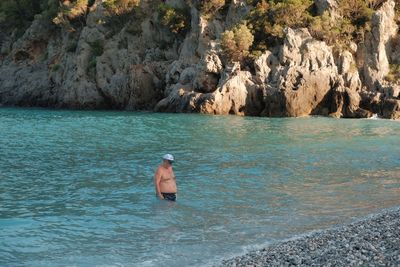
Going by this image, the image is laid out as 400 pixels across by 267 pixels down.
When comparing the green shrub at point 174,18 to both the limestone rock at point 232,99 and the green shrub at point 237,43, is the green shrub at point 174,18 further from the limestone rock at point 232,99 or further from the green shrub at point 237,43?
the limestone rock at point 232,99

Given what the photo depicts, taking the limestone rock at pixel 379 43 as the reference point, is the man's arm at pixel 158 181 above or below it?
below

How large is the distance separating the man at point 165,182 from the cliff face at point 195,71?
1287 inches

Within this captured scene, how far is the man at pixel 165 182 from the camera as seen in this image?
45.2 ft

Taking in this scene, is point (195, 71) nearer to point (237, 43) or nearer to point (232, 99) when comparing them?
point (237, 43)

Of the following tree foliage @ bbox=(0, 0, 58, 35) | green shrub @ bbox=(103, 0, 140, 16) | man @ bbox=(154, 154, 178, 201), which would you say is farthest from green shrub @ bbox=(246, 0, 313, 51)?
tree foliage @ bbox=(0, 0, 58, 35)

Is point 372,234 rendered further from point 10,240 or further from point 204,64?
point 204,64

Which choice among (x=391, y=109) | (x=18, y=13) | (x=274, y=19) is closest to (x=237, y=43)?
(x=274, y=19)

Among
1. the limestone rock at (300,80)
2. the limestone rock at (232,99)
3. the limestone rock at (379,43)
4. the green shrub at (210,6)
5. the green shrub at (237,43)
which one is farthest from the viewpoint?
Result: the green shrub at (210,6)

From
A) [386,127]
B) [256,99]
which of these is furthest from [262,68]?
[386,127]

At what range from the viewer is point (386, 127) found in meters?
36.5

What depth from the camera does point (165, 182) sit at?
14.0 metres

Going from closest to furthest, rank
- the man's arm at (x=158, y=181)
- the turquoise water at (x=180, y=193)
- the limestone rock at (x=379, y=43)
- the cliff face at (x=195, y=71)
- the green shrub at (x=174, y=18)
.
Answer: the turquoise water at (x=180, y=193) → the man's arm at (x=158, y=181) → the cliff face at (x=195, y=71) → the limestone rock at (x=379, y=43) → the green shrub at (x=174, y=18)

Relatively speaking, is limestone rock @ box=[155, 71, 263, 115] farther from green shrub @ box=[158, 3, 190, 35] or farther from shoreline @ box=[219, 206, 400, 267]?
shoreline @ box=[219, 206, 400, 267]

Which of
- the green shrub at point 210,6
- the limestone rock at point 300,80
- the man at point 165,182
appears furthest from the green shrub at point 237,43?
the man at point 165,182
